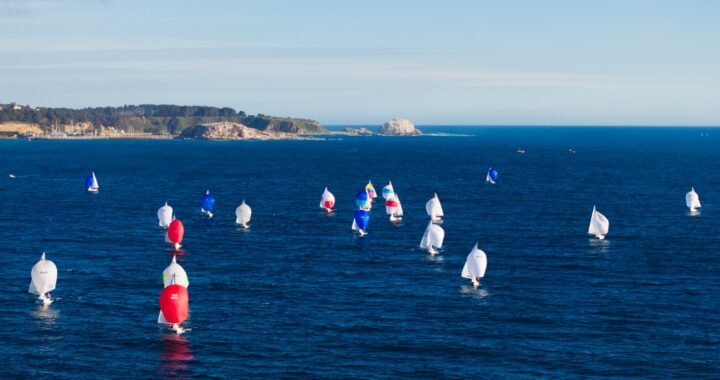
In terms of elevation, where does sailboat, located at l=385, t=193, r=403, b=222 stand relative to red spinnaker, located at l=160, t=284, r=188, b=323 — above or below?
above

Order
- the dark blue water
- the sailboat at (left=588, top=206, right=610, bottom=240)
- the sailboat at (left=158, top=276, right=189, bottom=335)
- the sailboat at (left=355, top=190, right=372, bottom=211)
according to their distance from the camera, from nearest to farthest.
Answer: the dark blue water < the sailboat at (left=158, top=276, right=189, bottom=335) < the sailboat at (left=588, top=206, right=610, bottom=240) < the sailboat at (left=355, top=190, right=372, bottom=211)

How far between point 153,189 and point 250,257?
278 ft

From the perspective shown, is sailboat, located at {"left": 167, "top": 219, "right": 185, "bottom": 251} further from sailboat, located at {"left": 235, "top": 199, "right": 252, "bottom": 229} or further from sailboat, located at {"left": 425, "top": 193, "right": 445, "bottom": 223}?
sailboat, located at {"left": 425, "top": 193, "right": 445, "bottom": 223}

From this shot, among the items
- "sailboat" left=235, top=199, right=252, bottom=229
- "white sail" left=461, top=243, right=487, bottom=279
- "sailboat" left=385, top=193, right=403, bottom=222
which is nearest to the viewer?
"white sail" left=461, top=243, right=487, bottom=279

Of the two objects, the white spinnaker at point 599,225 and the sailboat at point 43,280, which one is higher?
the white spinnaker at point 599,225

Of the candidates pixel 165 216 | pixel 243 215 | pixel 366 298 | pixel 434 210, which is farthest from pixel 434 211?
pixel 366 298

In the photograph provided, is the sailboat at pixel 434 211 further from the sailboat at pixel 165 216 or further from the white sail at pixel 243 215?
the sailboat at pixel 165 216

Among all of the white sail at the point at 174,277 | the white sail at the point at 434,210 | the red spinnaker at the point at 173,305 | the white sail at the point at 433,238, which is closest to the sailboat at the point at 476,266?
the white sail at the point at 433,238

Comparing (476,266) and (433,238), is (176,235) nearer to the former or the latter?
(433,238)

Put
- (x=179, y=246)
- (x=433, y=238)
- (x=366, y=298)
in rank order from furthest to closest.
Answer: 1. (x=179, y=246)
2. (x=433, y=238)
3. (x=366, y=298)

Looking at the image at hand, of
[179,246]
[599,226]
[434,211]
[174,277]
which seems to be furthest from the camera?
[434,211]

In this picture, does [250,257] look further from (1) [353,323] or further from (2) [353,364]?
(2) [353,364]

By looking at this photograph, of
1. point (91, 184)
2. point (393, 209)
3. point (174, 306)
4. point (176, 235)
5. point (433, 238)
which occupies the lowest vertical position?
point (174, 306)

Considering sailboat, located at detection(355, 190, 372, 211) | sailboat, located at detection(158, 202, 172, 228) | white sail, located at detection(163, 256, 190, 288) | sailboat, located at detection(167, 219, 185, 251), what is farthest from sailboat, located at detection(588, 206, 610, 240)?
white sail, located at detection(163, 256, 190, 288)
